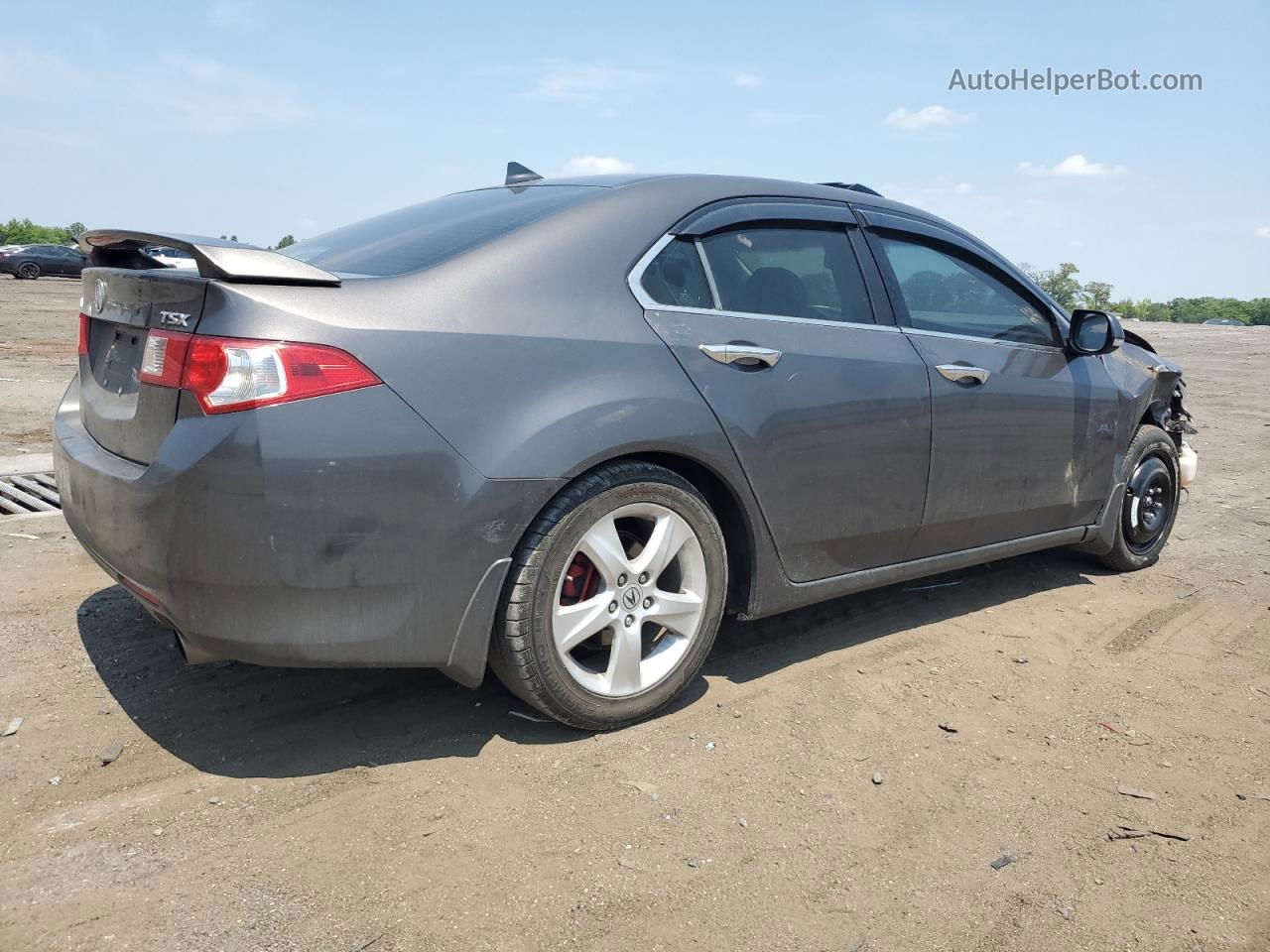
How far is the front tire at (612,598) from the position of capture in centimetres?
288

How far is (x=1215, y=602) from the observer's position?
15.4ft

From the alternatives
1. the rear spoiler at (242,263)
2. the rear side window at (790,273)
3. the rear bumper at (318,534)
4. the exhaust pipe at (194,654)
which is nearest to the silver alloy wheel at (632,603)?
the rear bumper at (318,534)

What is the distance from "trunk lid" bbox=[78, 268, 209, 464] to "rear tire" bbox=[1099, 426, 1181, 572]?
4.14m

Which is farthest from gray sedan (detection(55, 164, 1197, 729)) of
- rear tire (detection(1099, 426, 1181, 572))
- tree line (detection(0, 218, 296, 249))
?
tree line (detection(0, 218, 296, 249))

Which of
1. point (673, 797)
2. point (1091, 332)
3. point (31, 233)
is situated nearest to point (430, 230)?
point (673, 797)

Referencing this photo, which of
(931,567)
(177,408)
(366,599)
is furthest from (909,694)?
(177,408)

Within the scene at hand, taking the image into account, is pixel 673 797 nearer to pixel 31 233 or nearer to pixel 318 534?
pixel 318 534

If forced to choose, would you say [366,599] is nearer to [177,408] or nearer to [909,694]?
[177,408]

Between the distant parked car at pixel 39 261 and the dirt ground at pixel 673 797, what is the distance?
112 ft

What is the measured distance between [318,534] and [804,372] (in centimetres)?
166

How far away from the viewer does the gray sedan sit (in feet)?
8.36

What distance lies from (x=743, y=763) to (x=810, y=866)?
0.51 meters

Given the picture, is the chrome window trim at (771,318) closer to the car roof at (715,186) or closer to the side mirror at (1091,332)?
the car roof at (715,186)

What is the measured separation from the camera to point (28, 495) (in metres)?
5.53
